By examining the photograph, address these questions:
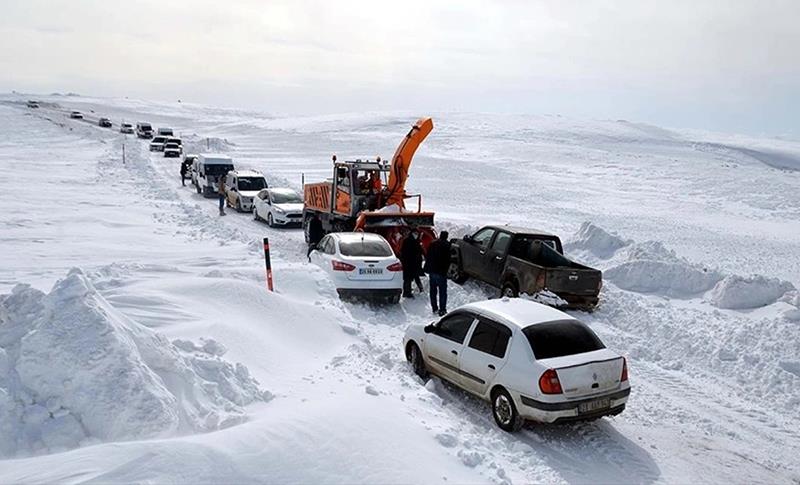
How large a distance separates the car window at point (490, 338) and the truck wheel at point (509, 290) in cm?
475

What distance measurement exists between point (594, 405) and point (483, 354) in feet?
4.85

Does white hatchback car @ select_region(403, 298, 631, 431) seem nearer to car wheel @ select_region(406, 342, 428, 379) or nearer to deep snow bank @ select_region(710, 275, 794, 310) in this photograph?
car wheel @ select_region(406, 342, 428, 379)

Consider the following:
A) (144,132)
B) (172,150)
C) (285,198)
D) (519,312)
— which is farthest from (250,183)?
→ (144,132)

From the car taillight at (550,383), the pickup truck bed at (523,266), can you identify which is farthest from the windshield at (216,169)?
the car taillight at (550,383)

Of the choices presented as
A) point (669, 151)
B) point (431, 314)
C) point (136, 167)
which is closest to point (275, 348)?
point (431, 314)

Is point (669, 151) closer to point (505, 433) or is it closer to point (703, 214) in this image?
point (703, 214)

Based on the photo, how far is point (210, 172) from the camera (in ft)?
97.7

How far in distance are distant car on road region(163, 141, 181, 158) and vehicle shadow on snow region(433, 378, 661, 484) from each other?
4627 cm

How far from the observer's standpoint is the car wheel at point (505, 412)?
7.43 meters

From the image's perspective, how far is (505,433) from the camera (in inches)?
295

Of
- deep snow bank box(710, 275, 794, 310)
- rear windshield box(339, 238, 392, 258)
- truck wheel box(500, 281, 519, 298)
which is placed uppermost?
rear windshield box(339, 238, 392, 258)

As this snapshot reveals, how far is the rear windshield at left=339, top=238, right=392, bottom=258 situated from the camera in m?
13.0

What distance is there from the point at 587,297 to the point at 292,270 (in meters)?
5.86

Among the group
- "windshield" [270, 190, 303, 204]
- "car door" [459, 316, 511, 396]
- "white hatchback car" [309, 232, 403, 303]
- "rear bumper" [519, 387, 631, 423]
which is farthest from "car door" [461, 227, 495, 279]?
"windshield" [270, 190, 303, 204]
